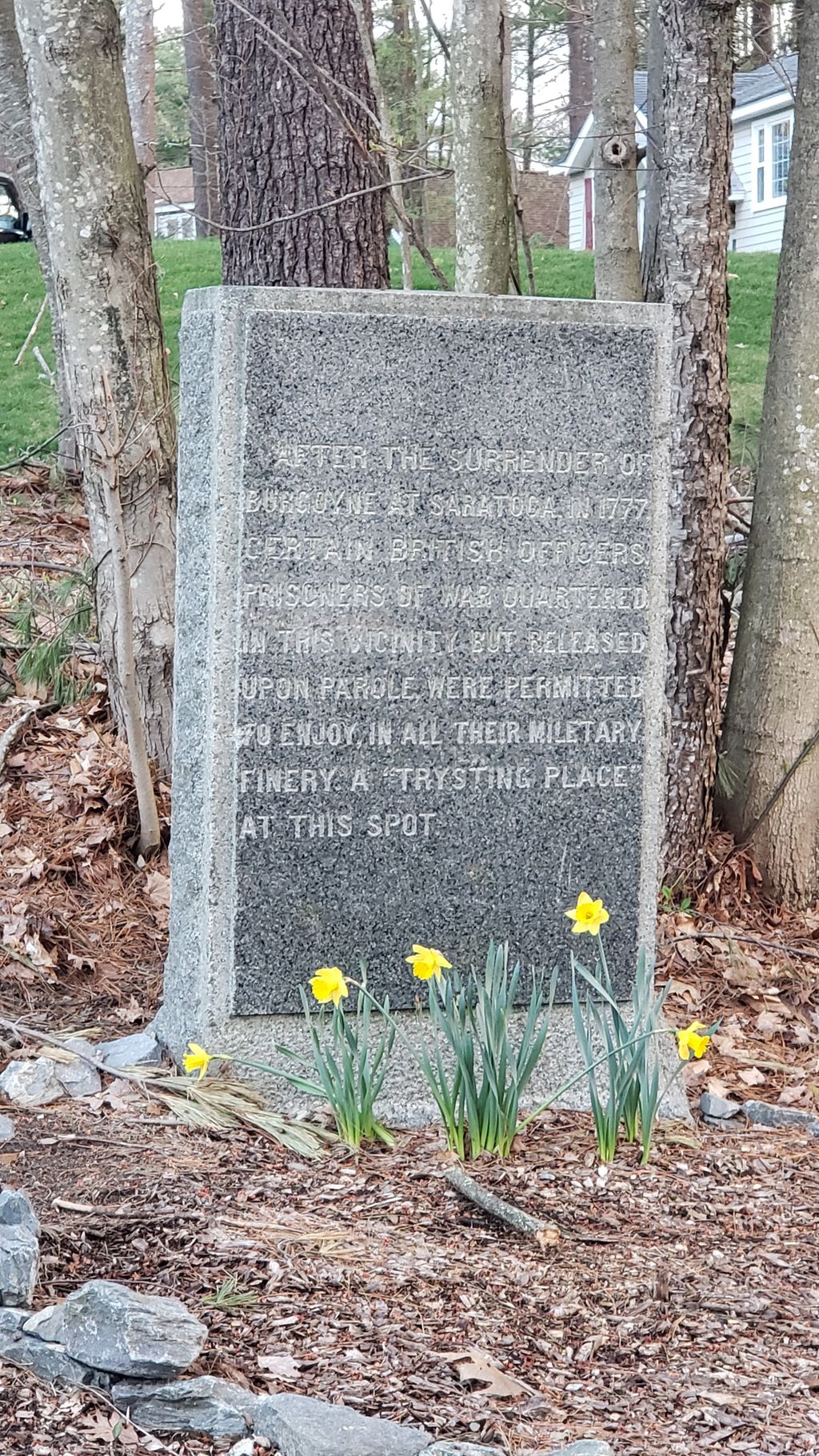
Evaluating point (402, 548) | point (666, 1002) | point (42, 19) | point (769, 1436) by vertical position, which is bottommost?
point (666, 1002)

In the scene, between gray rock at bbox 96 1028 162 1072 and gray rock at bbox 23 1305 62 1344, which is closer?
gray rock at bbox 23 1305 62 1344

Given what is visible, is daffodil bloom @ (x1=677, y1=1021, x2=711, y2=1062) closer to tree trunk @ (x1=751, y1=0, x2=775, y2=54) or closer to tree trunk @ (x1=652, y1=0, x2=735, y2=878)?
tree trunk @ (x1=652, y1=0, x2=735, y2=878)

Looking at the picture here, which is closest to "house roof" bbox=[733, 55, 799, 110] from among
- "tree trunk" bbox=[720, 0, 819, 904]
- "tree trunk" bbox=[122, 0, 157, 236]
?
"tree trunk" bbox=[122, 0, 157, 236]

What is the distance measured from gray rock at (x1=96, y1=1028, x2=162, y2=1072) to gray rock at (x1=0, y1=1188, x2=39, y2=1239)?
112 cm

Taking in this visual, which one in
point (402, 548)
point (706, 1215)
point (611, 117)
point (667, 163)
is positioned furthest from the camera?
point (611, 117)

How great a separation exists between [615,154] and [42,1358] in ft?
17.9

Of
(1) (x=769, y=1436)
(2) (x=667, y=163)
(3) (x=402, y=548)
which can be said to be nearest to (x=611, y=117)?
(2) (x=667, y=163)

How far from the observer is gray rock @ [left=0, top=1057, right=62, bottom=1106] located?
3721 millimetres

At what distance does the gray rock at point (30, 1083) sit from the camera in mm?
3721

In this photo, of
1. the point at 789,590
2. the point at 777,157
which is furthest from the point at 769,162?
the point at 789,590

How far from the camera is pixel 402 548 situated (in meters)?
3.68

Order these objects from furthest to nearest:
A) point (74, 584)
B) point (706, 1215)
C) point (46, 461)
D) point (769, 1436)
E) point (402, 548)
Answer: point (46, 461) → point (74, 584) → point (402, 548) → point (706, 1215) → point (769, 1436)

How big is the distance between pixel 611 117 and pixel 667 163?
215 cm

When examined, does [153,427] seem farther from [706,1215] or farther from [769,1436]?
[769,1436]
